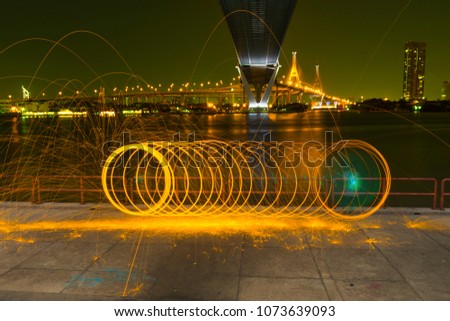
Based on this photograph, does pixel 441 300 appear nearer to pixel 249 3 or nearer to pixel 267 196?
pixel 267 196

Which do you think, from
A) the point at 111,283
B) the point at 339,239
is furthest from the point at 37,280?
the point at 339,239

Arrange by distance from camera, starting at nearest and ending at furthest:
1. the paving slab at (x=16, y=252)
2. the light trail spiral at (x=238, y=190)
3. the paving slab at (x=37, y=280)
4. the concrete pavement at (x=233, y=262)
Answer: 1. the concrete pavement at (x=233, y=262)
2. the paving slab at (x=37, y=280)
3. the paving slab at (x=16, y=252)
4. the light trail spiral at (x=238, y=190)

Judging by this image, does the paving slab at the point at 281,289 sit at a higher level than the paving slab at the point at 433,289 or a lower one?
higher

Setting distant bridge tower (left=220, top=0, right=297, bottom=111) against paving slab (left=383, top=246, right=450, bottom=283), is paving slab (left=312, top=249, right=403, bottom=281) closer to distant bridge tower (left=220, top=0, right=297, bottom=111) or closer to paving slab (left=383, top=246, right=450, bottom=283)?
paving slab (left=383, top=246, right=450, bottom=283)

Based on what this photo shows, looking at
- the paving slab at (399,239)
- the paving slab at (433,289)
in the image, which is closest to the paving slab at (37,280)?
the paving slab at (433,289)

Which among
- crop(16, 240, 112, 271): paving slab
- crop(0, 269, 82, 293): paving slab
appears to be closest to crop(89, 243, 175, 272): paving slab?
crop(16, 240, 112, 271): paving slab

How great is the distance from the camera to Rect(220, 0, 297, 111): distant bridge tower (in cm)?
7394

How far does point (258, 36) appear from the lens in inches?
3455

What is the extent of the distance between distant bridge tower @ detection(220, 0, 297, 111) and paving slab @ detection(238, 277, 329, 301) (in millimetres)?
53279

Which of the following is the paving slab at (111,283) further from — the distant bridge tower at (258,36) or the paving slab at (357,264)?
the distant bridge tower at (258,36)

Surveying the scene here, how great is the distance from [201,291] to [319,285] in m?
1.66

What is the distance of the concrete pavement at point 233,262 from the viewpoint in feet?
18.0

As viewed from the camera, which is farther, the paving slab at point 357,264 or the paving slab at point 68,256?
the paving slab at point 68,256

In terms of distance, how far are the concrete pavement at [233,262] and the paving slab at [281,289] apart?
1 centimetres
